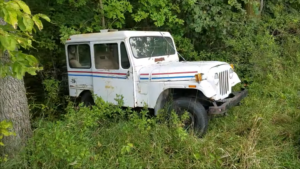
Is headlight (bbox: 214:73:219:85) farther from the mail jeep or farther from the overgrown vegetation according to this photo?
the overgrown vegetation

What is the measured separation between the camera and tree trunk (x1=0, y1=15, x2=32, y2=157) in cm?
362

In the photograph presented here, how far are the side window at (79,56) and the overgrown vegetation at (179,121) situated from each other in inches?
14.3

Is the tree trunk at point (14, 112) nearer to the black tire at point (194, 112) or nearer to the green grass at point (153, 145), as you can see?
the green grass at point (153, 145)

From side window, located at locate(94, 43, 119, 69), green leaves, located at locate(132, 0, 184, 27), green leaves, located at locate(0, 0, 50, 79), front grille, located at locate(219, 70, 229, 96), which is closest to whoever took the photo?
green leaves, located at locate(0, 0, 50, 79)

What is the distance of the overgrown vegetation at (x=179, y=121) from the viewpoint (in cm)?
349

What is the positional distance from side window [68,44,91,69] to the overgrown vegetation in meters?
0.36

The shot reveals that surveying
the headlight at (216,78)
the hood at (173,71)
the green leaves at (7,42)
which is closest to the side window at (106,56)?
the hood at (173,71)

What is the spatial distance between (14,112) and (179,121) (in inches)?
87.7

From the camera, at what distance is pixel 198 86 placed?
4352 millimetres

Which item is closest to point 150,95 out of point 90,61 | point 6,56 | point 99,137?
point 99,137

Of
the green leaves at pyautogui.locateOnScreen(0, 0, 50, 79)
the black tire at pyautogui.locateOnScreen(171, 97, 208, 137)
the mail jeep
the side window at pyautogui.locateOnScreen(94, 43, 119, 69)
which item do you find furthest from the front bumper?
the green leaves at pyautogui.locateOnScreen(0, 0, 50, 79)

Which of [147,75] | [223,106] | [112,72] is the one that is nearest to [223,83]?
[223,106]

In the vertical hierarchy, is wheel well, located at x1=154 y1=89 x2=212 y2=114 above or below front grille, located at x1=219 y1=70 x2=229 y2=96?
below

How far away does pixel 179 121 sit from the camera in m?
4.02
